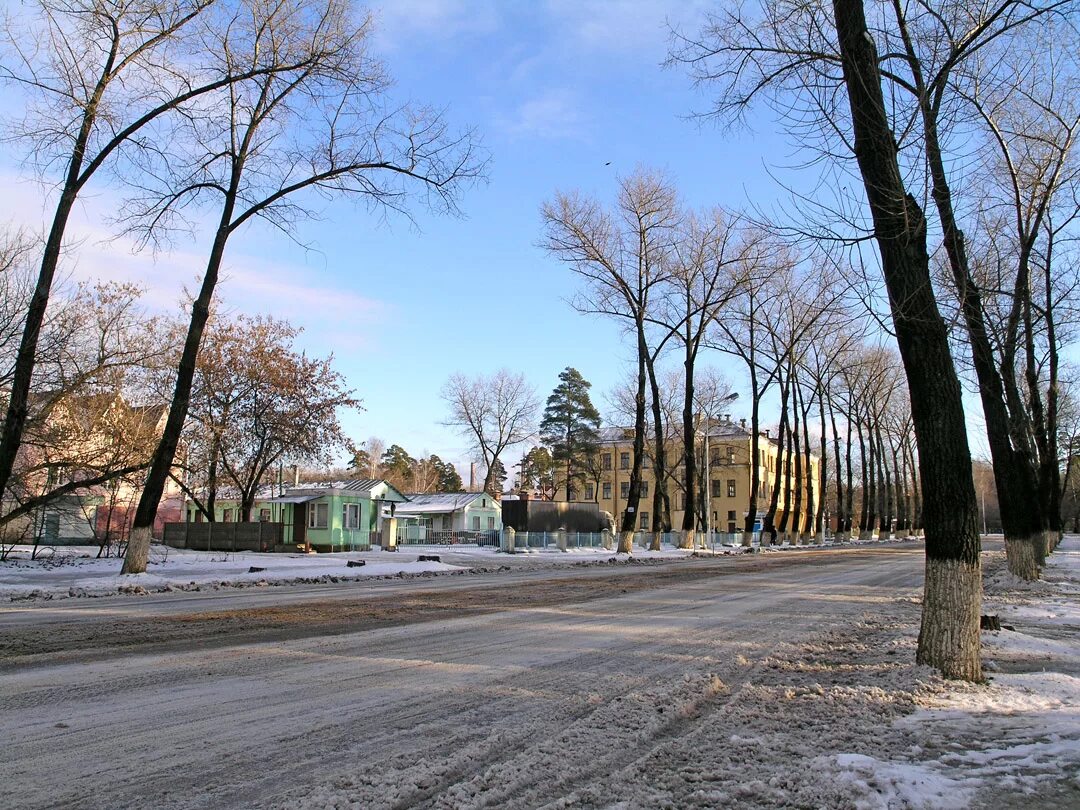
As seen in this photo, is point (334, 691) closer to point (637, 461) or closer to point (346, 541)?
point (637, 461)

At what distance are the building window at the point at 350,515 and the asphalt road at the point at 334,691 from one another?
85.4 feet

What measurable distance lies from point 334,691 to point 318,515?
33336 millimetres

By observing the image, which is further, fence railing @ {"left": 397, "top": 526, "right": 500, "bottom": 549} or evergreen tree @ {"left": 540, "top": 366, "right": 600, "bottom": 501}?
evergreen tree @ {"left": 540, "top": 366, "right": 600, "bottom": 501}

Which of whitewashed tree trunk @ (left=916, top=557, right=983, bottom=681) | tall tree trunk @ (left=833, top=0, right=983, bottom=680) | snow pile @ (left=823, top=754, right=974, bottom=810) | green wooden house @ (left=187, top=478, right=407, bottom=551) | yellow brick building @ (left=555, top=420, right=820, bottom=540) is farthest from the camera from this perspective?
yellow brick building @ (left=555, top=420, right=820, bottom=540)

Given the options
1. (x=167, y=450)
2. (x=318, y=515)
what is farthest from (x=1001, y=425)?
(x=318, y=515)

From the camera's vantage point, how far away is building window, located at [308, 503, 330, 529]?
121 ft

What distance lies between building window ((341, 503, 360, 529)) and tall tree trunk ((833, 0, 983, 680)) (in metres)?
33.9

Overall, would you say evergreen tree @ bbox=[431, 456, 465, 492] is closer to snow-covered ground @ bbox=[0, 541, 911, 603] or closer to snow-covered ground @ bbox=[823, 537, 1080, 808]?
snow-covered ground @ bbox=[0, 541, 911, 603]

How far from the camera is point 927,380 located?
6754 mm

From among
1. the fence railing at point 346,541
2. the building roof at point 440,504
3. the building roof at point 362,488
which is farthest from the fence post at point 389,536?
the building roof at point 440,504

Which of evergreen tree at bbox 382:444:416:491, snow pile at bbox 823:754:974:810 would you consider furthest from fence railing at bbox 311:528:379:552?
evergreen tree at bbox 382:444:416:491

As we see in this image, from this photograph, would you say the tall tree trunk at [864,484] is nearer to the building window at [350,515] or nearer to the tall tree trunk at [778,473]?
the tall tree trunk at [778,473]

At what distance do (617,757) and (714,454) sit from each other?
79.9m

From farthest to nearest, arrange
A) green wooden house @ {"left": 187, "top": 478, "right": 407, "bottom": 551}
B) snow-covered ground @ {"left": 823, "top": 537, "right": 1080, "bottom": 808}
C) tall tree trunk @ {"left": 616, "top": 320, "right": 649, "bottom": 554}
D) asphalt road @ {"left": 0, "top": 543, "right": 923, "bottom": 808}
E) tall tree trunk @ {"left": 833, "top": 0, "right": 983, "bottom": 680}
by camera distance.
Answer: green wooden house @ {"left": 187, "top": 478, "right": 407, "bottom": 551}, tall tree trunk @ {"left": 616, "top": 320, "right": 649, "bottom": 554}, tall tree trunk @ {"left": 833, "top": 0, "right": 983, "bottom": 680}, asphalt road @ {"left": 0, "top": 543, "right": 923, "bottom": 808}, snow-covered ground @ {"left": 823, "top": 537, "right": 1080, "bottom": 808}
